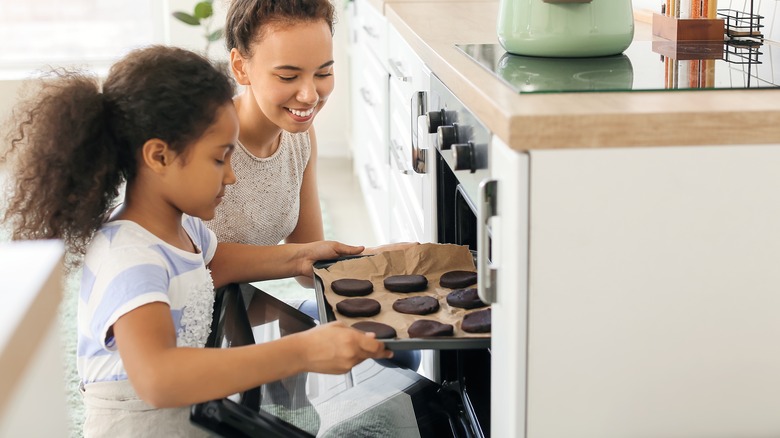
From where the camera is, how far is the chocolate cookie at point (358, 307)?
4.11 ft

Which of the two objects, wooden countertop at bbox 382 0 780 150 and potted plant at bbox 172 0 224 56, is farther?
potted plant at bbox 172 0 224 56

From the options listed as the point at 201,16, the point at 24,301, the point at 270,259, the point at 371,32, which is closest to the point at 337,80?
the point at 201,16

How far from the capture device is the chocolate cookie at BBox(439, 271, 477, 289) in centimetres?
136

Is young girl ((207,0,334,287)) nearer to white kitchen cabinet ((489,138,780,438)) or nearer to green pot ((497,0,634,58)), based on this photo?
green pot ((497,0,634,58))

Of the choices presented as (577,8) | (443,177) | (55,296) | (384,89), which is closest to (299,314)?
(443,177)

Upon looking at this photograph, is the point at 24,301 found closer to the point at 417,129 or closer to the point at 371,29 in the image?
the point at 417,129

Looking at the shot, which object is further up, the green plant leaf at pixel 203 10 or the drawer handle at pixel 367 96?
the green plant leaf at pixel 203 10

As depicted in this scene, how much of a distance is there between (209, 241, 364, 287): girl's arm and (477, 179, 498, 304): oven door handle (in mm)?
497

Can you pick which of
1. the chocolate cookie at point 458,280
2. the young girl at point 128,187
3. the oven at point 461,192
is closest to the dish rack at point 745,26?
the oven at point 461,192

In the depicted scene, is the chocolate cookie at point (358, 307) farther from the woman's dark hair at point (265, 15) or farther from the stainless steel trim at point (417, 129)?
the woman's dark hair at point (265, 15)

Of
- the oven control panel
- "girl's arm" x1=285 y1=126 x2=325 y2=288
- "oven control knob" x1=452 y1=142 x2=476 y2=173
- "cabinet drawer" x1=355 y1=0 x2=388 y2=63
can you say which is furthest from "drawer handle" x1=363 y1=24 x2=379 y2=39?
"oven control knob" x1=452 y1=142 x2=476 y2=173

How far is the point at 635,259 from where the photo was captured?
988 millimetres

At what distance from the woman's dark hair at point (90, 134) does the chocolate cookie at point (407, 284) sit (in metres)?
0.35

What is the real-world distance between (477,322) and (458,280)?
172 mm
